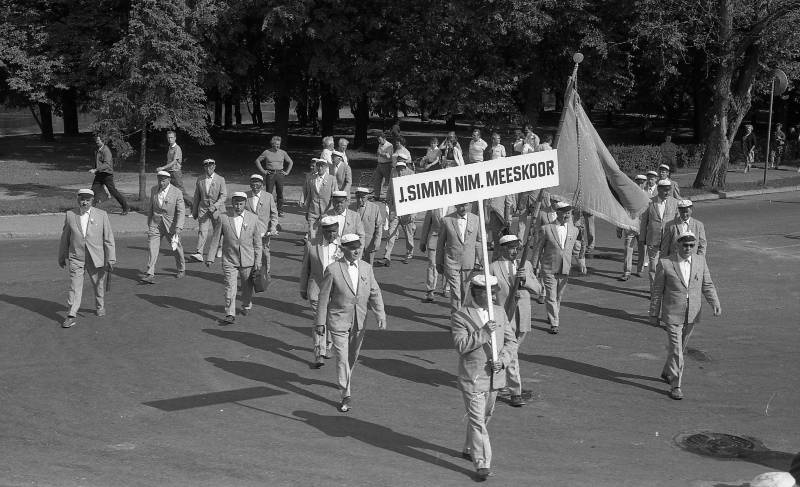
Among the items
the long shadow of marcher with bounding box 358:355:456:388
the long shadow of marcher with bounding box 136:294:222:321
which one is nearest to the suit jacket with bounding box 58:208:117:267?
the long shadow of marcher with bounding box 136:294:222:321

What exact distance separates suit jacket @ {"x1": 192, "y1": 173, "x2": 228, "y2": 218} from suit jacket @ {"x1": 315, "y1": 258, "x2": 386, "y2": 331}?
739cm

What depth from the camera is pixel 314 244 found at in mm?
12258

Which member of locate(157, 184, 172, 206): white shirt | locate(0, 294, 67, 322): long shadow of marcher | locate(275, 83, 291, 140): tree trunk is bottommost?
locate(0, 294, 67, 322): long shadow of marcher

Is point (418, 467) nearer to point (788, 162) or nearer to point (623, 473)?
point (623, 473)

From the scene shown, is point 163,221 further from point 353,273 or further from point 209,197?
point 353,273

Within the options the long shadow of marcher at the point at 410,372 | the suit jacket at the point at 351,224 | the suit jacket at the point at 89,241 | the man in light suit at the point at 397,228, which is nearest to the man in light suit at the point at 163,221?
the suit jacket at the point at 89,241

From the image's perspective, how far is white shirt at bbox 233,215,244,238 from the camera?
13.8 m

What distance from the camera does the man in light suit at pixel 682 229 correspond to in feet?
44.6

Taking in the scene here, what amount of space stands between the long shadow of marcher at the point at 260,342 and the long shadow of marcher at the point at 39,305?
8.29ft

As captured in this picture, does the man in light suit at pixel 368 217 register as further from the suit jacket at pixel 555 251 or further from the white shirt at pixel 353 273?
the white shirt at pixel 353 273

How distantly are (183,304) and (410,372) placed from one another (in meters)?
4.73

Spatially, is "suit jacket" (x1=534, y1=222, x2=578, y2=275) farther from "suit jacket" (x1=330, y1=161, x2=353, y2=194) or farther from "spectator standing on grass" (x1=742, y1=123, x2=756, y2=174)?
"spectator standing on grass" (x1=742, y1=123, x2=756, y2=174)

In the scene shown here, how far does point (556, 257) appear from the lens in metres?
13.6

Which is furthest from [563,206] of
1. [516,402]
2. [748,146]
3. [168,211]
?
[748,146]
